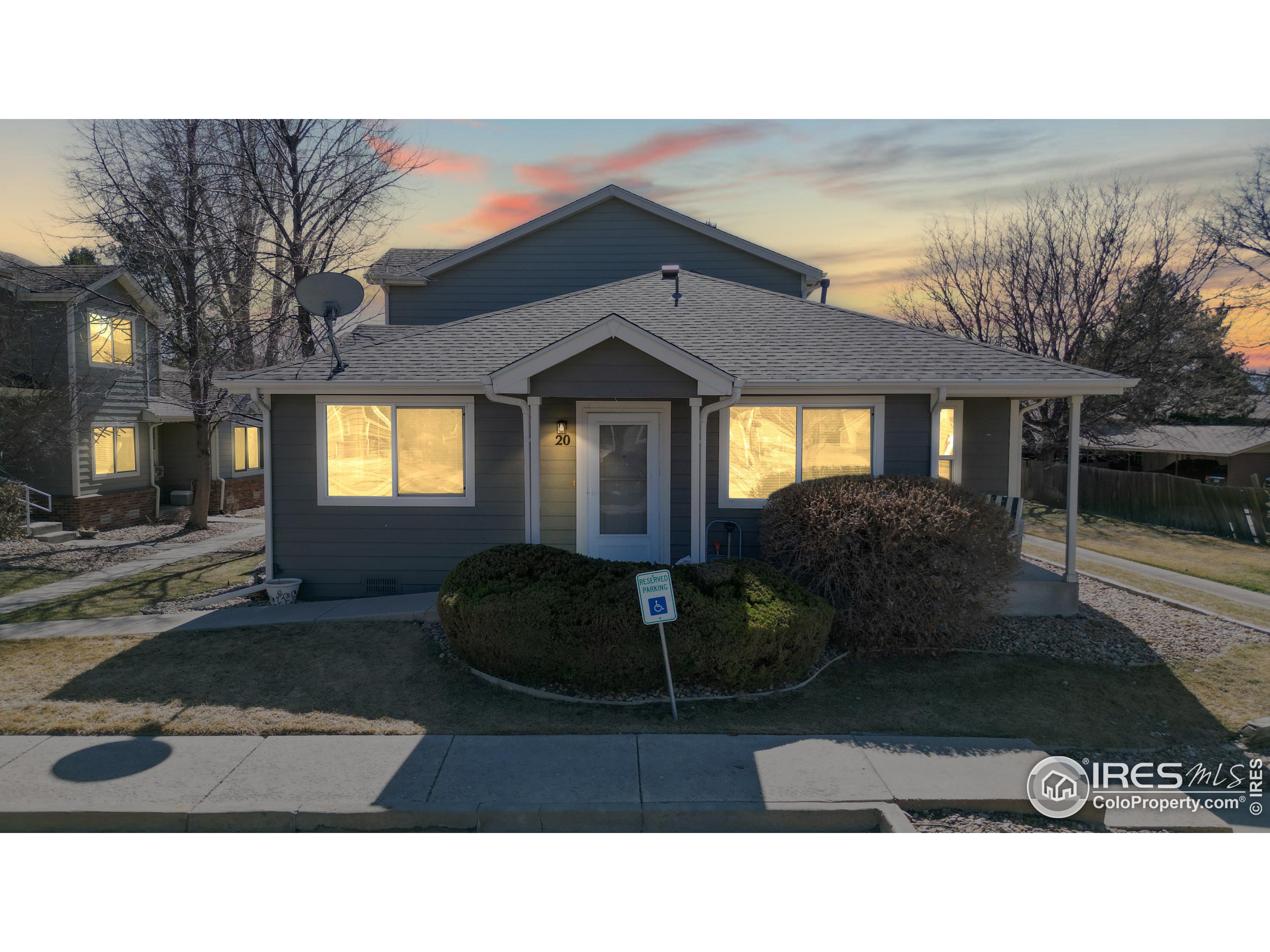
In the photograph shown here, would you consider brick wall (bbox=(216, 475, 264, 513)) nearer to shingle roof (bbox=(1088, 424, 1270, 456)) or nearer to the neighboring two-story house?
the neighboring two-story house

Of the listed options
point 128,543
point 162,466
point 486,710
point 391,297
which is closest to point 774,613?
point 486,710

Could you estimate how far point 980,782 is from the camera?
16.7 ft

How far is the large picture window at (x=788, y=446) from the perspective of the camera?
967 cm

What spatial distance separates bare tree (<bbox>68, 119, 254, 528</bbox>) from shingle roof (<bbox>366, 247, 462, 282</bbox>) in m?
3.09

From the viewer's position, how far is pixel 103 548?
48.6 feet

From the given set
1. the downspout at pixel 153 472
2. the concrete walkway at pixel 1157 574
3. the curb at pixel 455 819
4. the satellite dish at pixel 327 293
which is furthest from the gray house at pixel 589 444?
the downspout at pixel 153 472

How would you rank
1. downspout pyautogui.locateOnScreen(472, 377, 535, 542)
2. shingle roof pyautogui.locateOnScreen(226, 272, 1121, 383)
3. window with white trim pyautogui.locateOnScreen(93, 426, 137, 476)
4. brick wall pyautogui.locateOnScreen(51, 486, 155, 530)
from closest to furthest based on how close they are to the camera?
downspout pyautogui.locateOnScreen(472, 377, 535, 542) < shingle roof pyautogui.locateOnScreen(226, 272, 1121, 383) < brick wall pyautogui.locateOnScreen(51, 486, 155, 530) < window with white trim pyautogui.locateOnScreen(93, 426, 137, 476)

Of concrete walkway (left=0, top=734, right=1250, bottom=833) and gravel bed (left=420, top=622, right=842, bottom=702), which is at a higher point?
gravel bed (left=420, top=622, right=842, bottom=702)

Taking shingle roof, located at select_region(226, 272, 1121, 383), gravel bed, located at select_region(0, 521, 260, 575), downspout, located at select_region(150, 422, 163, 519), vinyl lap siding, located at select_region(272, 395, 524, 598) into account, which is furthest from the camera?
downspout, located at select_region(150, 422, 163, 519)

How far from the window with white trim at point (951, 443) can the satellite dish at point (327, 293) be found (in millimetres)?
9097

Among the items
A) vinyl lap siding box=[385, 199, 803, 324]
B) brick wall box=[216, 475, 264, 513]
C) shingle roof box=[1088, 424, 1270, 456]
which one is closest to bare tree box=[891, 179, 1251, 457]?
shingle roof box=[1088, 424, 1270, 456]

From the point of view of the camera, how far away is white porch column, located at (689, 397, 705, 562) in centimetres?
848

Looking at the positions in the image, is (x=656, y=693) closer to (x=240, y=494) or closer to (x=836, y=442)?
(x=836, y=442)

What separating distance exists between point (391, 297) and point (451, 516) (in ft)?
23.2
